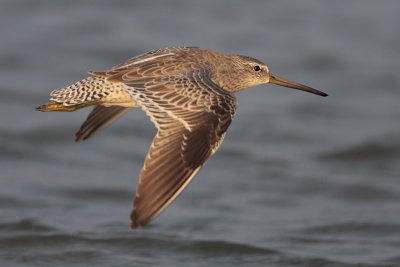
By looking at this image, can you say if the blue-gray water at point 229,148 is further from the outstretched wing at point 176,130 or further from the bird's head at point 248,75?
the outstretched wing at point 176,130

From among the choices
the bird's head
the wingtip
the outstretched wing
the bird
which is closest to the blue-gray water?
the bird

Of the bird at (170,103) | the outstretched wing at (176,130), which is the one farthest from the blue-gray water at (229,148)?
the outstretched wing at (176,130)

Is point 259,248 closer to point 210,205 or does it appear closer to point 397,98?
point 210,205

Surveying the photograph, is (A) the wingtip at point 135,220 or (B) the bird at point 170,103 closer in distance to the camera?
(A) the wingtip at point 135,220

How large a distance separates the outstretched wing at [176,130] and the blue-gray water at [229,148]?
6.13 feet

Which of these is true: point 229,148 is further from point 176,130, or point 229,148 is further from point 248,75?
point 176,130

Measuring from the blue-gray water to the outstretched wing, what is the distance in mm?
1868

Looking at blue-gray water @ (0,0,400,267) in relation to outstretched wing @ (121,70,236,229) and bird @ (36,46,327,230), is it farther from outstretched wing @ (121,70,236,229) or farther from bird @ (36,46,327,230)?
outstretched wing @ (121,70,236,229)

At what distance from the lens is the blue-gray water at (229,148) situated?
10.1 meters

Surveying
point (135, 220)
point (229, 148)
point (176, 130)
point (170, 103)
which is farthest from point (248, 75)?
point (229, 148)

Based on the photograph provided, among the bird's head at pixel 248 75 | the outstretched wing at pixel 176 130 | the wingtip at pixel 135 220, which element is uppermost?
the bird's head at pixel 248 75

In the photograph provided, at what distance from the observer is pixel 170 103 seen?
26.9 ft

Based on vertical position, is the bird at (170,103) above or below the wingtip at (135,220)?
above

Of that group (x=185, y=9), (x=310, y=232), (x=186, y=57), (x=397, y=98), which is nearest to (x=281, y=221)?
(x=310, y=232)
